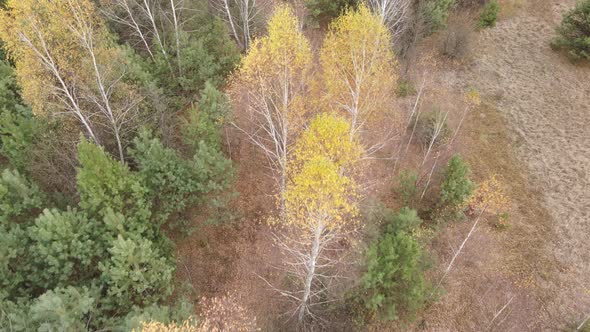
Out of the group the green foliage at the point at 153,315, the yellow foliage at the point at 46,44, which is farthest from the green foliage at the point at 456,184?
the yellow foliage at the point at 46,44

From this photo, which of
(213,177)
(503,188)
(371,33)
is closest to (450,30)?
(503,188)

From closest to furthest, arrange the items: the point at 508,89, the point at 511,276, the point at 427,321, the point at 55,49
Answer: the point at 55,49, the point at 427,321, the point at 511,276, the point at 508,89

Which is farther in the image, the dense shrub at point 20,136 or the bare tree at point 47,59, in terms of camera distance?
the dense shrub at point 20,136

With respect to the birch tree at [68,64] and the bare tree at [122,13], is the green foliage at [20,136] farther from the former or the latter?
the bare tree at [122,13]

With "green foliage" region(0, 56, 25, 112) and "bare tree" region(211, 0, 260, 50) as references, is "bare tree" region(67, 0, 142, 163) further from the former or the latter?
"bare tree" region(211, 0, 260, 50)

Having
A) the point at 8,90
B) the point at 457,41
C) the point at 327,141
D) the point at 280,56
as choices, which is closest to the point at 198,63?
the point at 280,56

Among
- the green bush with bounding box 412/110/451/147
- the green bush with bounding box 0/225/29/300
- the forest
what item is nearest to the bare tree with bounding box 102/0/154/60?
the forest

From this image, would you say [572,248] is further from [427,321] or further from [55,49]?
[55,49]
